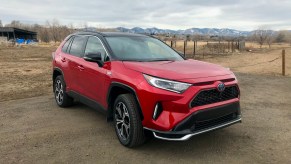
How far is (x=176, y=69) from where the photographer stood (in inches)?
175

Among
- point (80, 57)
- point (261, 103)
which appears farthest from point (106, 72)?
point (261, 103)

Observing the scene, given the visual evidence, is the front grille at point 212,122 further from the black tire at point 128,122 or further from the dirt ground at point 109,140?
the black tire at point 128,122

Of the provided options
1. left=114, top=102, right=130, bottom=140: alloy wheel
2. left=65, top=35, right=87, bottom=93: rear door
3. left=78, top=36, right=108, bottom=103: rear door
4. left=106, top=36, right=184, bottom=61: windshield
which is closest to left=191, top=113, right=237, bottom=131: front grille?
left=114, top=102, right=130, bottom=140: alloy wheel

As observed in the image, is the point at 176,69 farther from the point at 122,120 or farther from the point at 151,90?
the point at 122,120

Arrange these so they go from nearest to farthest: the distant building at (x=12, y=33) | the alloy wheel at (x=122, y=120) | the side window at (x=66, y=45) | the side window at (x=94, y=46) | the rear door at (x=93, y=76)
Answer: the alloy wheel at (x=122, y=120) < the rear door at (x=93, y=76) < the side window at (x=94, y=46) < the side window at (x=66, y=45) < the distant building at (x=12, y=33)

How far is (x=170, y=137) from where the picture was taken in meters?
4.11

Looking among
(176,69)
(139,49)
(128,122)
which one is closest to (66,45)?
(139,49)

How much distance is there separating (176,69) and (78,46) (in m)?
2.68

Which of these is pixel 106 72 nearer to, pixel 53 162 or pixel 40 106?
pixel 53 162

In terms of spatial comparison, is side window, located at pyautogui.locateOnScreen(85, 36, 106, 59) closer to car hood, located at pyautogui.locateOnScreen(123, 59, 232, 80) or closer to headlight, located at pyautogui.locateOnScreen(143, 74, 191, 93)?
car hood, located at pyautogui.locateOnScreen(123, 59, 232, 80)

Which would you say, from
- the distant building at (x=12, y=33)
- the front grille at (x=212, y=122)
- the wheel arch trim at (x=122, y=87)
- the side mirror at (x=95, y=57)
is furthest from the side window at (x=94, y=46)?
the distant building at (x=12, y=33)

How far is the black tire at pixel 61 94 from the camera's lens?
22.6ft

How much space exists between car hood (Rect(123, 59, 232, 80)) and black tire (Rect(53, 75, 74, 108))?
103 inches

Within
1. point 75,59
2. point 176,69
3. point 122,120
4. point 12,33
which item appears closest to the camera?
point 176,69
